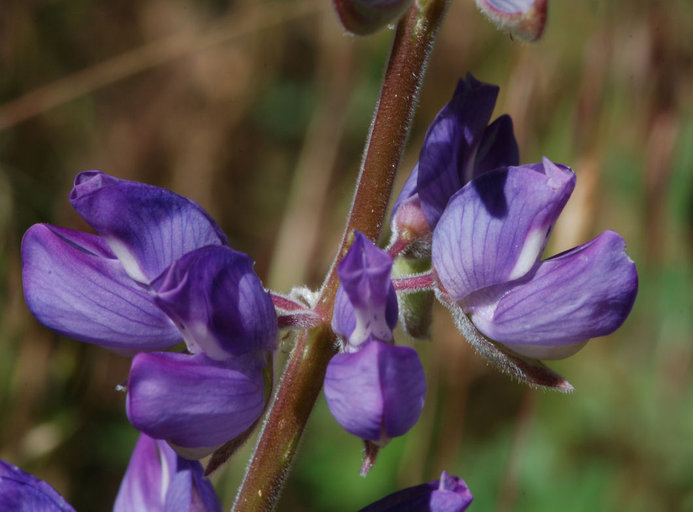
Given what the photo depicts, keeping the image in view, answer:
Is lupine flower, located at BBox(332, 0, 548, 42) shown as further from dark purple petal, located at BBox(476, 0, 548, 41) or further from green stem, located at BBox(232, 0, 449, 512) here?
green stem, located at BBox(232, 0, 449, 512)

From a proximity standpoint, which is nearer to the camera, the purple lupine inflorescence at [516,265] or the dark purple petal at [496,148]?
the purple lupine inflorescence at [516,265]

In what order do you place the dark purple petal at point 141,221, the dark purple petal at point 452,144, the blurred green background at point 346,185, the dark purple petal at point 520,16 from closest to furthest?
1. the dark purple petal at point 520,16
2. the dark purple petal at point 141,221
3. the dark purple petal at point 452,144
4. the blurred green background at point 346,185

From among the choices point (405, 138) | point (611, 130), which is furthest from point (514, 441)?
point (405, 138)

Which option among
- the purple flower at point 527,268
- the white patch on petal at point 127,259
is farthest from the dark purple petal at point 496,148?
the white patch on petal at point 127,259

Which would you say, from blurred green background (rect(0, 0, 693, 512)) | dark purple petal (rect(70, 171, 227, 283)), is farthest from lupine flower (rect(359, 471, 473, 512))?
blurred green background (rect(0, 0, 693, 512))

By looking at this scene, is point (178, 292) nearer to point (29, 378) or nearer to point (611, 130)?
point (29, 378)

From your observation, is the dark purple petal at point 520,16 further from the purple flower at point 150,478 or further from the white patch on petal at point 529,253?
the purple flower at point 150,478
